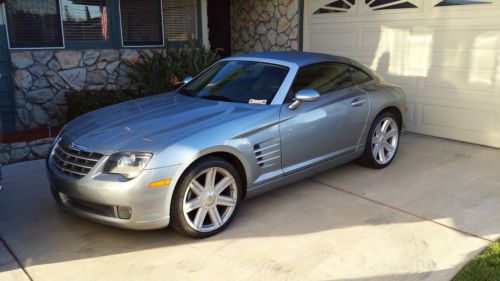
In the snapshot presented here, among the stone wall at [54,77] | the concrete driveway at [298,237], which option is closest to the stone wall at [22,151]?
the concrete driveway at [298,237]

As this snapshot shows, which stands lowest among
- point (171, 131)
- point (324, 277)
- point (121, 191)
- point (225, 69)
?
point (324, 277)

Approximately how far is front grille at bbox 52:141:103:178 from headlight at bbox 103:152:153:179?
13cm

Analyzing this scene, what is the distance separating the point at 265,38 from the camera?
9.65m

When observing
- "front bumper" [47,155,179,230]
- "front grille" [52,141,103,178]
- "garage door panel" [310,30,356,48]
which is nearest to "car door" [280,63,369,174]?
"front bumper" [47,155,179,230]

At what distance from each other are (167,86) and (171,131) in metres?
4.25

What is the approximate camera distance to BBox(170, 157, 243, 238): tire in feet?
11.6

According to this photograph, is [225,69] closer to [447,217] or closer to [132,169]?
[132,169]

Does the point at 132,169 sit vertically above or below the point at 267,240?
above

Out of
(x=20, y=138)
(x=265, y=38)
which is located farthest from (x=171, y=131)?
(x=265, y=38)

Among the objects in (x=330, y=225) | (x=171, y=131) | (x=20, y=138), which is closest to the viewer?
(x=171, y=131)

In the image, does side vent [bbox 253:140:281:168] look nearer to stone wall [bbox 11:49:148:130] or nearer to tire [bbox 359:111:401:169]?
tire [bbox 359:111:401:169]

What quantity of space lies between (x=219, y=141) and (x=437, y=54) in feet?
14.7

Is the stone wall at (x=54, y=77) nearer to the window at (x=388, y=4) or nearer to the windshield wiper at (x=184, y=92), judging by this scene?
the windshield wiper at (x=184, y=92)

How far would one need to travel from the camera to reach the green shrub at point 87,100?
693cm
